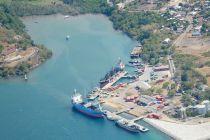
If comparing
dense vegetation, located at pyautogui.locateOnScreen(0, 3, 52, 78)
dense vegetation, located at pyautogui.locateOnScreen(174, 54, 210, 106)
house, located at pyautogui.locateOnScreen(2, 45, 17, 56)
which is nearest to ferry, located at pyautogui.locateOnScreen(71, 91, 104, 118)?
dense vegetation, located at pyautogui.locateOnScreen(174, 54, 210, 106)

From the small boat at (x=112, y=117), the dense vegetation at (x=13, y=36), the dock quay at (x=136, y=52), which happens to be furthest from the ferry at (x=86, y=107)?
the dock quay at (x=136, y=52)

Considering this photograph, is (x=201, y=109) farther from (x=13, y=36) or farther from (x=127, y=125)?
(x=13, y=36)

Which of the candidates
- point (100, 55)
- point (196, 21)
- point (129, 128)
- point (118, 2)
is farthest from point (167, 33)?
point (129, 128)

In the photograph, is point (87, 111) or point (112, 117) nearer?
point (112, 117)

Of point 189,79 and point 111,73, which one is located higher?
point 189,79

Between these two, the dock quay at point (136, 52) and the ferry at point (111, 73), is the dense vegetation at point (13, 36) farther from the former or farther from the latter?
the dock quay at point (136, 52)

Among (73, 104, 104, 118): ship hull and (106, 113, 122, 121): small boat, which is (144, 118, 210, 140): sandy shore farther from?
(73, 104, 104, 118): ship hull

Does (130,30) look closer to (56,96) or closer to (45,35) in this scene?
(45,35)

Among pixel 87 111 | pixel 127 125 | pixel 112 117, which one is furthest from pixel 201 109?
pixel 87 111
